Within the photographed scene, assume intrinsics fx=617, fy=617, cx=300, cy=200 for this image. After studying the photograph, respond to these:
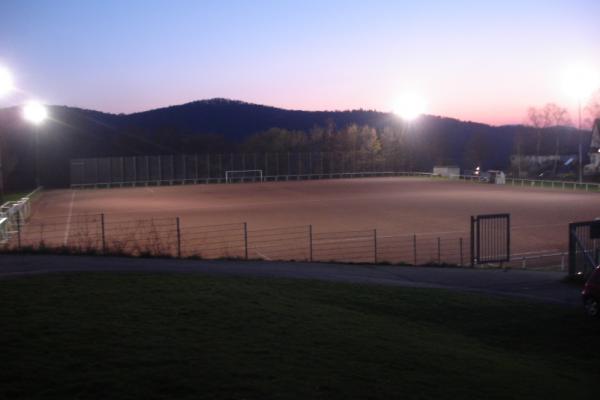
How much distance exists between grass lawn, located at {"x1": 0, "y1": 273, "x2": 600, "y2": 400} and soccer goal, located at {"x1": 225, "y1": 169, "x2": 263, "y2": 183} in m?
73.6

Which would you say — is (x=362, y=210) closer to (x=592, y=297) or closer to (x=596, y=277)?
(x=596, y=277)

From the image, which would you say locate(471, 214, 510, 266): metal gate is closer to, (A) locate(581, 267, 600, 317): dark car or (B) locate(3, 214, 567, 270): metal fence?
(B) locate(3, 214, 567, 270): metal fence

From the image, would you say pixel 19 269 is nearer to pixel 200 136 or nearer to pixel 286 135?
pixel 286 135

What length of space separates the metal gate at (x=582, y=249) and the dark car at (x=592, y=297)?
4.94 meters

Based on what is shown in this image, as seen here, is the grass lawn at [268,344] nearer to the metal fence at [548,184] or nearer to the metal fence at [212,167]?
the metal fence at [548,184]

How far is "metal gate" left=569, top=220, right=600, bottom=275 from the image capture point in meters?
16.2

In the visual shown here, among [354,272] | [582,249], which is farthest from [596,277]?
[354,272]

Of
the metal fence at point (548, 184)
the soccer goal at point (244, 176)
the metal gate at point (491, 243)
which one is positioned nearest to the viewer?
the metal gate at point (491, 243)

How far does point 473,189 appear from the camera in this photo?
6066 cm

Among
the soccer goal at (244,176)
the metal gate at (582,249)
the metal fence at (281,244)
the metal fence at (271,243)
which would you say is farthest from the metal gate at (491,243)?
the soccer goal at (244,176)

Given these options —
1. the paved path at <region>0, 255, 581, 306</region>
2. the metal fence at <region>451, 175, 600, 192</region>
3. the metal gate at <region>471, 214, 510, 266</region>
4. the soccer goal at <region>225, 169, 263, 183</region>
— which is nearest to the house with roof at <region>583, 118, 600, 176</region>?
the metal fence at <region>451, 175, 600, 192</region>

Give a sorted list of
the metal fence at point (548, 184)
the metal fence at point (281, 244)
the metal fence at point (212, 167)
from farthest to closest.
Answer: the metal fence at point (212, 167), the metal fence at point (548, 184), the metal fence at point (281, 244)

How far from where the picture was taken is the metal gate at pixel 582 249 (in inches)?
638

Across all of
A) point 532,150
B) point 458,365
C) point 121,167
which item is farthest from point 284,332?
point 532,150
